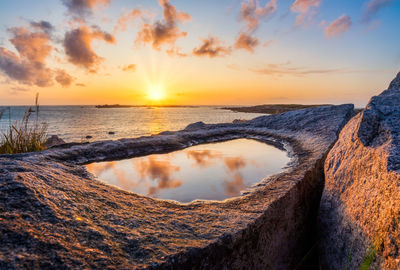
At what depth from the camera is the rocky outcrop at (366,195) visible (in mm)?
1874

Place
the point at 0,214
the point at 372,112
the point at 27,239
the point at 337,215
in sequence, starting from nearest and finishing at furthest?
the point at 27,239 → the point at 0,214 → the point at 337,215 → the point at 372,112

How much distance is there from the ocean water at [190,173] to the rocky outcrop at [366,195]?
204 cm

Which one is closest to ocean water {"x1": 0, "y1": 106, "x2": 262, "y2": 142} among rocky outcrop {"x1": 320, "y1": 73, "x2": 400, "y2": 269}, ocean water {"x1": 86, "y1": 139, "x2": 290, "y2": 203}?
ocean water {"x1": 86, "y1": 139, "x2": 290, "y2": 203}

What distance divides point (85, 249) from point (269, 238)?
6.35ft

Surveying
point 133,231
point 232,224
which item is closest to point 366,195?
point 232,224

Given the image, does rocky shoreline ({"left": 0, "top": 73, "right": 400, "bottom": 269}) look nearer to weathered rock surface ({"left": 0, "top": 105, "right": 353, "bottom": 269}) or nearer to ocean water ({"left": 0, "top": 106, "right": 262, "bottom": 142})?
weathered rock surface ({"left": 0, "top": 105, "right": 353, "bottom": 269})

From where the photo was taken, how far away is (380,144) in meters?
2.51

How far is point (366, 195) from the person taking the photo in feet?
7.57

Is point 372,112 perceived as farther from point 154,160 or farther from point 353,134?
point 154,160

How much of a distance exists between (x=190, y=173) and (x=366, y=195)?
4322 mm

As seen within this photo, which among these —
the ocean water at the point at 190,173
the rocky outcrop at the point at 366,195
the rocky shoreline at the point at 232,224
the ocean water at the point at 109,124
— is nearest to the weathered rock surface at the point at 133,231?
the rocky shoreline at the point at 232,224

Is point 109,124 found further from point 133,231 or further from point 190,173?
point 133,231

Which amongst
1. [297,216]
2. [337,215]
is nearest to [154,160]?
[297,216]

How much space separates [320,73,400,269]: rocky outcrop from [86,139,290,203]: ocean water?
2.04 meters
